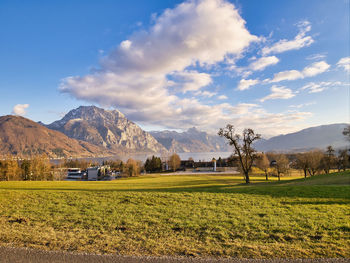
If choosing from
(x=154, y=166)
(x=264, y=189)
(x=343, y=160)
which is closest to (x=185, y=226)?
(x=264, y=189)

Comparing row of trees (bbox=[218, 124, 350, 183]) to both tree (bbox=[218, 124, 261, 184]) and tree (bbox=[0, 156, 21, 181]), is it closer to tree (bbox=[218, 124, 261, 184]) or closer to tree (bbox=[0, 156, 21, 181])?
tree (bbox=[218, 124, 261, 184])

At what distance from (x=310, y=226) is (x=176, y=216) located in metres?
5.72

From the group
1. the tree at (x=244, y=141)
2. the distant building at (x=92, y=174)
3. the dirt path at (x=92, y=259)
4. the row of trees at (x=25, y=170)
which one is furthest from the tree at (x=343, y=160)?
the distant building at (x=92, y=174)

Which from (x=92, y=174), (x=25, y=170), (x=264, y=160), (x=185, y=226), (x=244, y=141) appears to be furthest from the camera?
(x=92, y=174)

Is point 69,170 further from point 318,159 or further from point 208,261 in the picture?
point 208,261

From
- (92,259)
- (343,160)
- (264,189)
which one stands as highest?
(92,259)

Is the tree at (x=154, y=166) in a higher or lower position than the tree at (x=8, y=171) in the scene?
lower

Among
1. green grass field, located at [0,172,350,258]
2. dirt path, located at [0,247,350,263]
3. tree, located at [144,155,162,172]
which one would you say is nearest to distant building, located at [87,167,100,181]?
tree, located at [144,155,162,172]

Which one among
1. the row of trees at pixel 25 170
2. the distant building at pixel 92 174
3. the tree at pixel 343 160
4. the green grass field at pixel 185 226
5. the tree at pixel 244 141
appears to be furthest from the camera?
the distant building at pixel 92 174

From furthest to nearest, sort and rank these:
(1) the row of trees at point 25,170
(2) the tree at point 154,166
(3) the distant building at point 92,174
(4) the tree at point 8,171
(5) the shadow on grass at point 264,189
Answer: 1. (3) the distant building at point 92,174
2. (2) the tree at point 154,166
3. (1) the row of trees at point 25,170
4. (4) the tree at point 8,171
5. (5) the shadow on grass at point 264,189

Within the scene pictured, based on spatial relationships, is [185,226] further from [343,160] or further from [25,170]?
[25,170]

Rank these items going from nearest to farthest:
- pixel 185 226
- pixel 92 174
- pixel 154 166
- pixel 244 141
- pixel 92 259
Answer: pixel 92 259 → pixel 185 226 → pixel 244 141 → pixel 154 166 → pixel 92 174

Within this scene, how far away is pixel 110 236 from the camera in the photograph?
7.52 metres

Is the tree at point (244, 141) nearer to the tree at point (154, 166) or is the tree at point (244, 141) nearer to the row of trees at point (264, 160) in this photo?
the row of trees at point (264, 160)
